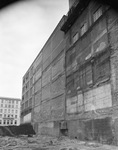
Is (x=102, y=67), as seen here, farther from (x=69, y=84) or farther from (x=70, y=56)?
(x=70, y=56)

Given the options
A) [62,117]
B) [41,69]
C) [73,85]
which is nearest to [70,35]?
[73,85]

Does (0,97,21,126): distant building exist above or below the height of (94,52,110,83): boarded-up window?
below

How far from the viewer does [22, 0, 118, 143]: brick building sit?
10.9m

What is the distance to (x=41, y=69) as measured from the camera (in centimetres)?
2767

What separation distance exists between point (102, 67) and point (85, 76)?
7.87 ft

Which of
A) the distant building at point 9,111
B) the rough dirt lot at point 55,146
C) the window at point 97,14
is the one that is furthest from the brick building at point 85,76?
the distant building at point 9,111

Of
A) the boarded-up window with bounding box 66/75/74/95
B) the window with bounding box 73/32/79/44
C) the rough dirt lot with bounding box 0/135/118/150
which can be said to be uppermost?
the window with bounding box 73/32/79/44

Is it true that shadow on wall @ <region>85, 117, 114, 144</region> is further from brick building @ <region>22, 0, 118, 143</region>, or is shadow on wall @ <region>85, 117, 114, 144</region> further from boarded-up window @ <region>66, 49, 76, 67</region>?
boarded-up window @ <region>66, 49, 76, 67</region>

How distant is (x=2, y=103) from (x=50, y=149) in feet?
221

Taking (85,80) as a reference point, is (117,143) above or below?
below

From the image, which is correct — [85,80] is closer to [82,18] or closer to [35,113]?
[82,18]

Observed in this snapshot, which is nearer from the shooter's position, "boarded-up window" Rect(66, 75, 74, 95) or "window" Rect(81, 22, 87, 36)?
"window" Rect(81, 22, 87, 36)

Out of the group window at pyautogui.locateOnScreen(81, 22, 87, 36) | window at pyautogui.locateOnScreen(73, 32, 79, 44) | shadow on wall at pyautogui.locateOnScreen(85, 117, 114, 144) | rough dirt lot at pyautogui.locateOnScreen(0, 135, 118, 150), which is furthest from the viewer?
window at pyautogui.locateOnScreen(73, 32, 79, 44)

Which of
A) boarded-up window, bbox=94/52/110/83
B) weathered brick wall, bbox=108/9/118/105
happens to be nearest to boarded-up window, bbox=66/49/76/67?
boarded-up window, bbox=94/52/110/83
